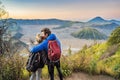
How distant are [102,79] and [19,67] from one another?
3.61 m

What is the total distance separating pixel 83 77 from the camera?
18.4 meters

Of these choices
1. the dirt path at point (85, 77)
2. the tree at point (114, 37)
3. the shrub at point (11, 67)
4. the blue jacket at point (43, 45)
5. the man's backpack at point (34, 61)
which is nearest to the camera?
the blue jacket at point (43, 45)

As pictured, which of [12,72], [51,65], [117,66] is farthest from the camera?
[117,66]

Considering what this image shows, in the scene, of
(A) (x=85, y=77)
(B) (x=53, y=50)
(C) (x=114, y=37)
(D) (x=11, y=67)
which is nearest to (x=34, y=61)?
(B) (x=53, y=50)

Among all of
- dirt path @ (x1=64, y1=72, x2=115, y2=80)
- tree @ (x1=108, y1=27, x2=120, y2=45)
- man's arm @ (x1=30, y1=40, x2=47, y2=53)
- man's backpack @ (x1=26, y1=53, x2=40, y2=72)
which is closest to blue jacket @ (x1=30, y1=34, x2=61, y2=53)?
man's arm @ (x1=30, y1=40, x2=47, y2=53)

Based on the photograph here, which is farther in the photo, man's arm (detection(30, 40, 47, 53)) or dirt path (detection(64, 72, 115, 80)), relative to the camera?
dirt path (detection(64, 72, 115, 80))

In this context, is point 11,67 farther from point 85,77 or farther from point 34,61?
point 85,77

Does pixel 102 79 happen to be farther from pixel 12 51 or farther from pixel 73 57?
pixel 12 51

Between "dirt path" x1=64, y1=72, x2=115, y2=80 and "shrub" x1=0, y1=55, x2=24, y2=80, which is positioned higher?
"shrub" x1=0, y1=55, x2=24, y2=80

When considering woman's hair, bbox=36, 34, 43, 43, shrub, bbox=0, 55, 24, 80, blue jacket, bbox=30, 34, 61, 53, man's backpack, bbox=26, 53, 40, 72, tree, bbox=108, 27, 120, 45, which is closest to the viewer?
blue jacket, bbox=30, 34, 61, 53

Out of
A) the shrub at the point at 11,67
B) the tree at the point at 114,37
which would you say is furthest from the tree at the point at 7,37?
the tree at the point at 114,37

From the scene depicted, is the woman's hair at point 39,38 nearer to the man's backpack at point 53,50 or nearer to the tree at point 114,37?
the man's backpack at point 53,50

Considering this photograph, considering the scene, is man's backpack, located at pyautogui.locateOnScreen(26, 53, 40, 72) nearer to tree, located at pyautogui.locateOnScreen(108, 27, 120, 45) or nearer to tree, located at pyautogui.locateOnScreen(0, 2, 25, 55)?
tree, located at pyautogui.locateOnScreen(0, 2, 25, 55)

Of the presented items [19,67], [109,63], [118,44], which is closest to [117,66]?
[109,63]
